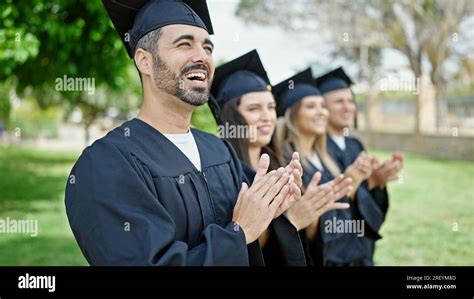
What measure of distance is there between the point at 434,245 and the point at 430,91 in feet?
37.4

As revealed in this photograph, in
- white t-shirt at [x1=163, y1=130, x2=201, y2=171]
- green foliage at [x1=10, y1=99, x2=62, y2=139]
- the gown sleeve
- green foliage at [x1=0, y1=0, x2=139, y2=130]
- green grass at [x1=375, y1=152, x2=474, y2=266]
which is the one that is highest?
green foliage at [x1=10, y1=99, x2=62, y2=139]

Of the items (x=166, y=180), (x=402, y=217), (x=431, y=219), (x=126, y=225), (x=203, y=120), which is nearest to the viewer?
(x=126, y=225)

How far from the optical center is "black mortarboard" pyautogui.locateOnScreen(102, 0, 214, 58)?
6.63 ft

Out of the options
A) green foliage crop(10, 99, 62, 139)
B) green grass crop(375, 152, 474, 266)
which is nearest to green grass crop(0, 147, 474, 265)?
green grass crop(375, 152, 474, 266)

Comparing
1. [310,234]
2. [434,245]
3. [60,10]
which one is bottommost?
[434,245]

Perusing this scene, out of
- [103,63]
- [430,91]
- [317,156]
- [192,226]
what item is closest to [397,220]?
[103,63]

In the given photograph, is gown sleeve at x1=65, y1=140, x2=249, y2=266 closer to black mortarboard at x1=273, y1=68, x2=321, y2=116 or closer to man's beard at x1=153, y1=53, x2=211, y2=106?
man's beard at x1=153, y1=53, x2=211, y2=106

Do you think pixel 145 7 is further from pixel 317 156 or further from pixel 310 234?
Answer: pixel 317 156

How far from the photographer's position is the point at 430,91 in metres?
18.2

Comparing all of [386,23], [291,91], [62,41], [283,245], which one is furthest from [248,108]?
[386,23]

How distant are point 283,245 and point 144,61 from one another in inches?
35.5

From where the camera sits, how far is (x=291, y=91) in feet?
14.2

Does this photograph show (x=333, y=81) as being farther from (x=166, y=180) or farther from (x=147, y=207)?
(x=147, y=207)

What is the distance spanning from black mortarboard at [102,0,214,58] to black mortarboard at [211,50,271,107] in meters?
1.15
